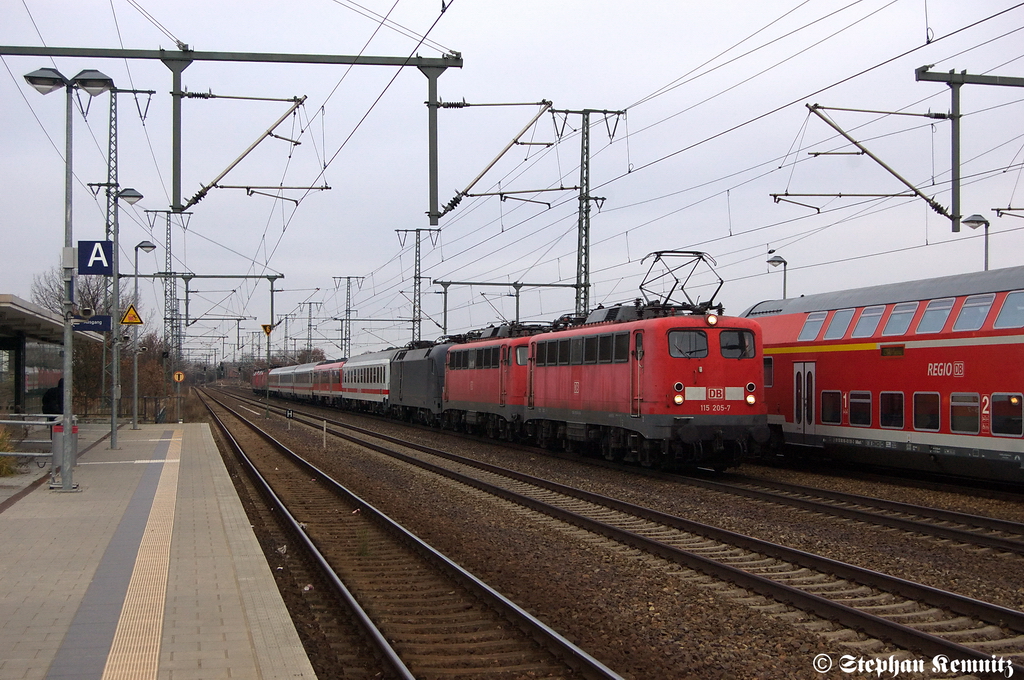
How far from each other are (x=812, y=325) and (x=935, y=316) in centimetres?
335

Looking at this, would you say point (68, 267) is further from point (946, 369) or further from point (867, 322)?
point (946, 369)

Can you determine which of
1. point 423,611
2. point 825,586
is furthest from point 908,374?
point 423,611

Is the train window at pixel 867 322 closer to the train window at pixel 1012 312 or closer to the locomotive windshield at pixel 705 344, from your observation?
the locomotive windshield at pixel 705 344

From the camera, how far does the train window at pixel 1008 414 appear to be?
13360 millimetres

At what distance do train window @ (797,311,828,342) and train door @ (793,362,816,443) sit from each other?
1.87 ft

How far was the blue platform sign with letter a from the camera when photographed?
15.4 metres

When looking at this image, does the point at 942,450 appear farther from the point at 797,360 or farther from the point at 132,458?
the point at 132,458

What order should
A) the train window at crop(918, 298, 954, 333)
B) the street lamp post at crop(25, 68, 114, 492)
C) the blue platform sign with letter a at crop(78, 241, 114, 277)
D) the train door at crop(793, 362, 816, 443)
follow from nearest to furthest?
the street lamp post at crop(25, 68, 114, 492) → the train window at crop(918, 298, 954, 333) → the blue platform sign with letter a at crop(78, 241, 114, 277) → the train door at crop(793, 362, 816, 443)

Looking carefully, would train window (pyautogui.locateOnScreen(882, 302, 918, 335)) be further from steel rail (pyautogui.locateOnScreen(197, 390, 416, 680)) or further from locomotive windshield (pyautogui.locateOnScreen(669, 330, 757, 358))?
steel rail (pyautogui.locateOnScreen(197, 390, 416, 680))

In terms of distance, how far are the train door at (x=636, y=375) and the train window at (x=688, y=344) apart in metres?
0.68

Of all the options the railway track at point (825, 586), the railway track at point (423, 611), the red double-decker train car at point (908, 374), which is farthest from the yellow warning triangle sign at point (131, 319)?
the red double-decker train car at point (908, 374)

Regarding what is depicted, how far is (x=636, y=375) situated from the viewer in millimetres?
17203

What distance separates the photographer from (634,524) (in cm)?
1194

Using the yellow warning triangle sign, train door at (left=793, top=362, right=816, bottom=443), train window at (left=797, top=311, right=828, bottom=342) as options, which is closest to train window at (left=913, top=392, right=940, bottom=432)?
train door at (left=793, top=362, right=816, bottom=443)
